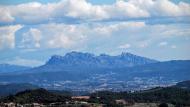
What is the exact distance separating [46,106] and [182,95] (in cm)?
5882

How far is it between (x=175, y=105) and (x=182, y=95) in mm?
25408

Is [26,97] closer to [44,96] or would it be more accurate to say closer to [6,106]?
[44,96]

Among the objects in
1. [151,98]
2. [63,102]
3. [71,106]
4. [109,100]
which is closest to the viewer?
[71,106]

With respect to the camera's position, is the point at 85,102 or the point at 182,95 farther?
the point at 182,95

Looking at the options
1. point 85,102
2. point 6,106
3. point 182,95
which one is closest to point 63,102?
point 85,102

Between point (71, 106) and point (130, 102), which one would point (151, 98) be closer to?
point (130, 102)

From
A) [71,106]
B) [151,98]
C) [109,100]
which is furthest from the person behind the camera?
[151,98]

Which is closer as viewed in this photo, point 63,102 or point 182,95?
point 63,102

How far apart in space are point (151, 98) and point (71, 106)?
46.7 m

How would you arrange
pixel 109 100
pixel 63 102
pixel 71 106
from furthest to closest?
pixel 109 100 < pixel 63 102 < pixel 71 106

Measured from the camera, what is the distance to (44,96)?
174 meters

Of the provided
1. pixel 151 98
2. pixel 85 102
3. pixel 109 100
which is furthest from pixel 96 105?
pixel 151 98

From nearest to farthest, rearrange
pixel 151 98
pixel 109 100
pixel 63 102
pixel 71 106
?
pixel 71 106, pixel 63 102, pixel 109 100, pixel 151 98

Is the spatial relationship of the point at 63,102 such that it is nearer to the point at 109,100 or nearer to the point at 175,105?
the point at 109,100
